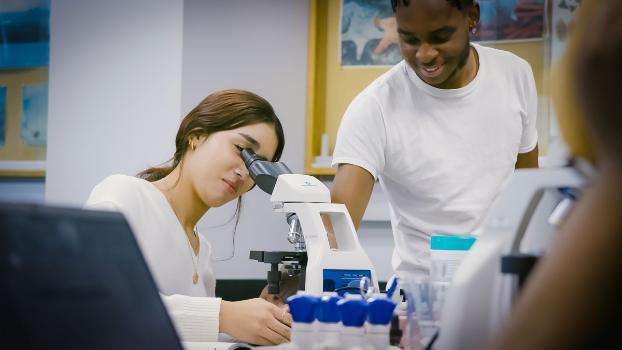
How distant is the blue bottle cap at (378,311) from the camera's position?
1097 mm

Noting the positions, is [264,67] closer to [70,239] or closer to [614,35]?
[70,239]

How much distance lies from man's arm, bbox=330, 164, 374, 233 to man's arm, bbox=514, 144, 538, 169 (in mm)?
472

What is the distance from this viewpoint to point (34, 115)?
365 centimetres

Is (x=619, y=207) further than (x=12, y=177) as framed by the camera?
No

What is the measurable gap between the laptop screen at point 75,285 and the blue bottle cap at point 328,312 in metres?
0.31

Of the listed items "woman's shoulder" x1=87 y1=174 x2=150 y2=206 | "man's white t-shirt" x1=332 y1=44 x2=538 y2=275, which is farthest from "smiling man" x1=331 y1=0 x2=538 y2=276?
"woman's shoulder" x1=87 y1=174 x2=150 y2=206

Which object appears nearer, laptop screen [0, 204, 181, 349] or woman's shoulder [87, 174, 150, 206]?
laptop screen [0, 204, 181, 349]

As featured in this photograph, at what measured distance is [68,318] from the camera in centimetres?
70

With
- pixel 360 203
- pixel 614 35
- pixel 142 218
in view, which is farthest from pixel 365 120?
pixel 614 35

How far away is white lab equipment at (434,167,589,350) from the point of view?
833mm

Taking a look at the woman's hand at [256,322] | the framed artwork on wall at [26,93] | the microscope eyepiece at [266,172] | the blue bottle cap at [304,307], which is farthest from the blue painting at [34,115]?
the blue bottle cap at [304,307]

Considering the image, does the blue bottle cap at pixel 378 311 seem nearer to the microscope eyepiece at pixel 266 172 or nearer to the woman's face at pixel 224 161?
the microscope eyepiece at pixel 266 172

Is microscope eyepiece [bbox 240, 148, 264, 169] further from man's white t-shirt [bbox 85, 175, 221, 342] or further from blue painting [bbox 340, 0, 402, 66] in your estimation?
blue painting [bbox 340, 0, 402, 66]

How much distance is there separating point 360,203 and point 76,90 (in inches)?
80.7
